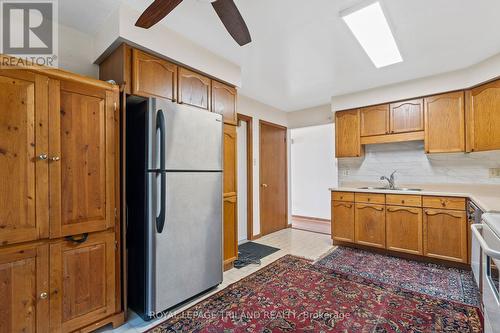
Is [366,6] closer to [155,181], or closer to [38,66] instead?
[155,181]

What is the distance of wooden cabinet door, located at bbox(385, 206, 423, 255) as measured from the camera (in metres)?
2.99

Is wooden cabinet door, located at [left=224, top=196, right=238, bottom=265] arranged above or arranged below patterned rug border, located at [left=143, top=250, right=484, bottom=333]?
above

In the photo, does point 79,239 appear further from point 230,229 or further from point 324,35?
point 324,35

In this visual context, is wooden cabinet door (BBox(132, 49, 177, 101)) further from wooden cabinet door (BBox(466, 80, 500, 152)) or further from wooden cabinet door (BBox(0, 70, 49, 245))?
wooden cabinet door (BBox(466, 80, 500, 152))

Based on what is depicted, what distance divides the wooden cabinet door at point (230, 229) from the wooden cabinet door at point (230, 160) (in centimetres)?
12

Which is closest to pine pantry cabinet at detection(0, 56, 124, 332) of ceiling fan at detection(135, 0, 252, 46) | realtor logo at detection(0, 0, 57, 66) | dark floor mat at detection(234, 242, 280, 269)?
realtor logo at detection(0, 0, 57, 66)

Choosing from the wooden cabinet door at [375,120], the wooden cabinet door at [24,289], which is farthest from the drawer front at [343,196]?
the wooden cabinet door at [24,289]

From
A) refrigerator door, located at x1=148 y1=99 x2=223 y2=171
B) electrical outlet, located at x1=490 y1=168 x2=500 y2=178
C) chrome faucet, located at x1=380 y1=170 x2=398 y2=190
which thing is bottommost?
chrome faucet, located at x1=380 y1=170 x2=398 y2=190

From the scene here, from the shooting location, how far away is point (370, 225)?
335 centimetres

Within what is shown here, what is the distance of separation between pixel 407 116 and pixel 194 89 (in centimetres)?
298

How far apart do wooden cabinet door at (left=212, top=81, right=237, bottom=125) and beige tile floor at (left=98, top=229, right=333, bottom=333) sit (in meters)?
1.79

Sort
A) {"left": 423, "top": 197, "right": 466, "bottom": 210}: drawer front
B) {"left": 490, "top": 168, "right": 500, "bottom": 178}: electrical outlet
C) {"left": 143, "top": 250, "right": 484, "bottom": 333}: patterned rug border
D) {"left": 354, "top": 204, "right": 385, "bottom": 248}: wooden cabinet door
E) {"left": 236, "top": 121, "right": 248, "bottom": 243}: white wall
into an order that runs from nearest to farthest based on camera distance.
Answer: {"left": 143, "top": 250, "right": 484, "bottom": 333}: patterned rug border < {"left": 423, "top": 197, "right": 466, "bottom": 210}: drawer front < {"left": 490, "top": 168, "right": 500, "bottom": 178}: electrical outlet < {"left": 354, "top": 204, "right": 385, "bottom": 248}: wooden cabinet door < {"left": 236, "top": 121, "right": 248, "bottom": 243}: white wall

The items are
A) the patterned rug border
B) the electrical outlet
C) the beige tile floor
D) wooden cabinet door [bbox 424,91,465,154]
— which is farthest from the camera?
wooden cabinet door [bbox 424,91,465,154]

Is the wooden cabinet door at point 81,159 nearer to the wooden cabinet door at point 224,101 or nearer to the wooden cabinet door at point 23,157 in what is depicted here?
the wooden cabinet door at point 23,157
